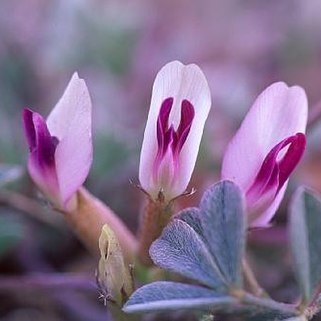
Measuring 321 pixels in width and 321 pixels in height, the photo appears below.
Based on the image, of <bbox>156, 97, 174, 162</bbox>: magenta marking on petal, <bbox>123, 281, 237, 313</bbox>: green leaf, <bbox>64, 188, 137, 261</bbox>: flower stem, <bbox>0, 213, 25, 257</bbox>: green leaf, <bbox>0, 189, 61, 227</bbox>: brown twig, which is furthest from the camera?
<bbox>0, 189, 61, 227</bbox>: brown twig

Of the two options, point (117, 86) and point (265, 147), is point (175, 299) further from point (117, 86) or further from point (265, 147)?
point (117, 86)

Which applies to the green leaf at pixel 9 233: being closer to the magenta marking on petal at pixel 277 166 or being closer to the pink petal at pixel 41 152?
the pink petal at pixel 41 152

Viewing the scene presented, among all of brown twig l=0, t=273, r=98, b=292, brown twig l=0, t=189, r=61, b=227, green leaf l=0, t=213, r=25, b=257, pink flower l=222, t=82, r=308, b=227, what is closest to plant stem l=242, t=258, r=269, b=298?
pink flower l=222, t=82, r=308, b=227

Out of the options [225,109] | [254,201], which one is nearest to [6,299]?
[254,201]

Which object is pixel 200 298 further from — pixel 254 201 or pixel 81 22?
pixel 81 22

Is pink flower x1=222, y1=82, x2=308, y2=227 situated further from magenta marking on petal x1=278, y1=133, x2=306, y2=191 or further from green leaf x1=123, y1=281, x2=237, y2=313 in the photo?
green leaf x1=123, y1=281, x2=237, y2=313

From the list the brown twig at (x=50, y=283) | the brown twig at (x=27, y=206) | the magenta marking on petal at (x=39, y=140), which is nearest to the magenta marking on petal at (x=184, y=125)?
the magenta marking on petal at (x=39, y=140)
